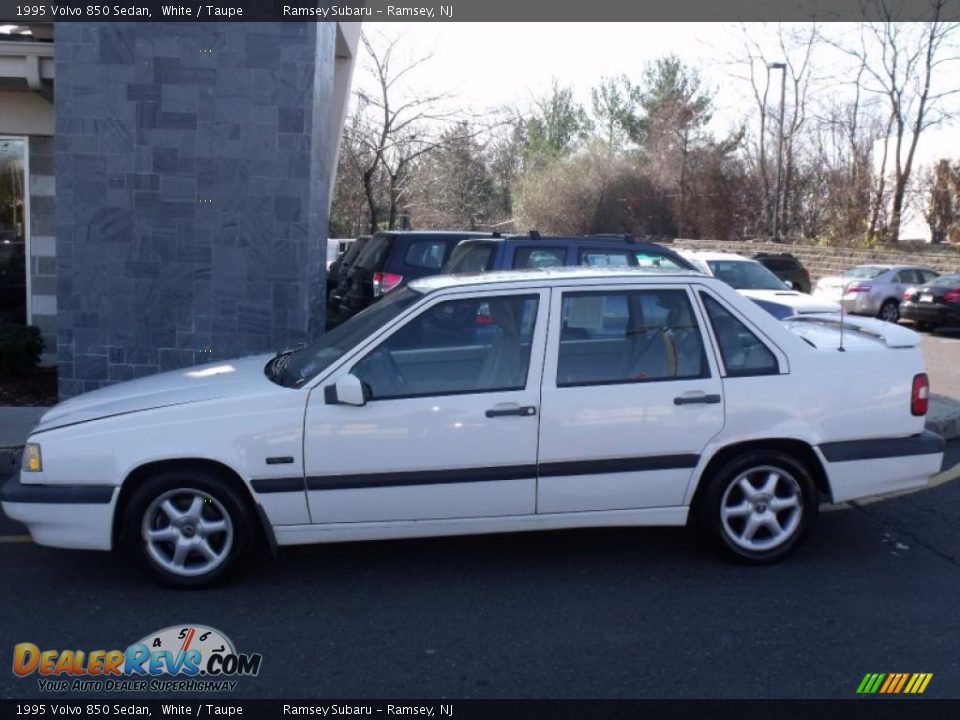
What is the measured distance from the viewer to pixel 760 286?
47.1 feet

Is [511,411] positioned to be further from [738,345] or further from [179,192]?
[179,192]

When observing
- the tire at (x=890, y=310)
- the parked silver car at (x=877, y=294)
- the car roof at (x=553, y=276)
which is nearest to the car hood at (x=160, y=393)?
the car roof at (x=553, y=276)

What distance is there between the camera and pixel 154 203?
32.7 ft

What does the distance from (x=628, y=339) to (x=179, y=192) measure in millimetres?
6020

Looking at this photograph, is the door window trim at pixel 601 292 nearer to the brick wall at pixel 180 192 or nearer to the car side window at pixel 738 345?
the car side window at pixel 738 345

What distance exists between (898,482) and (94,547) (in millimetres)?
4384

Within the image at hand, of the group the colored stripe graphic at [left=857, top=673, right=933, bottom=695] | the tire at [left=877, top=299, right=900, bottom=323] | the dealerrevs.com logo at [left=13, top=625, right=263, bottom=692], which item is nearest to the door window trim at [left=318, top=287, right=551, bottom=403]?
the dealerrevs.com logo at [left=13, top=625, right=263, bottom=692]

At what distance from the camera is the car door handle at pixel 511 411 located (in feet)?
17.1

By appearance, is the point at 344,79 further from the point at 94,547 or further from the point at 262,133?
the point at 94,547

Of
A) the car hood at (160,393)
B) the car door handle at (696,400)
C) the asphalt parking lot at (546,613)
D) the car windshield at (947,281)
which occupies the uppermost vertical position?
the car windshield at (947,281)

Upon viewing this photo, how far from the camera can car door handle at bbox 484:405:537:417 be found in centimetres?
521

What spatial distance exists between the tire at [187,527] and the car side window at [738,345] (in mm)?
2695

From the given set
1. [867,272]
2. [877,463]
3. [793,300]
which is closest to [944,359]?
[793,300]
